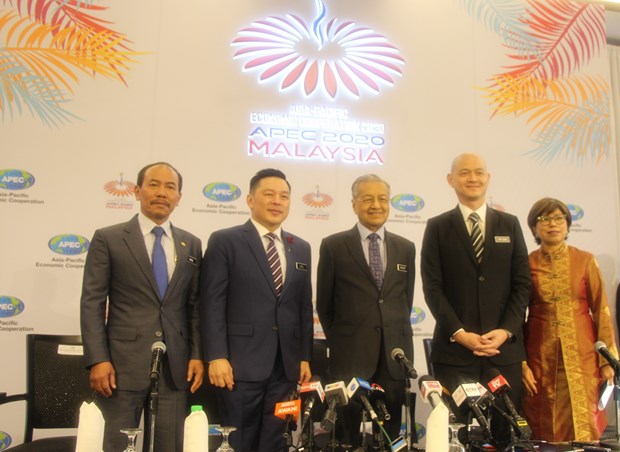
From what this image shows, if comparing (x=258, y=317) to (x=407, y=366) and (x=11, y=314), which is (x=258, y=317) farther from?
(x=11, y=314)

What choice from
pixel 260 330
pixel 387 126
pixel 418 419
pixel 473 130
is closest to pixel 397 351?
pixel 260 330

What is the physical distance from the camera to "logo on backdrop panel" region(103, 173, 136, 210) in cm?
430

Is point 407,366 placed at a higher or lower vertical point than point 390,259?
lower

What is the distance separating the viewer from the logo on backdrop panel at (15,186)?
4156 mm

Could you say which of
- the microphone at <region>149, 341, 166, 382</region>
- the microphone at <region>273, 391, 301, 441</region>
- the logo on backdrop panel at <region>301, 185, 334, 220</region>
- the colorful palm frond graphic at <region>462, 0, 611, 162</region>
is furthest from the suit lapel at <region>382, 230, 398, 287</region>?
the colorful palm frond graphic at <region>462, 0, 611, 162</region>

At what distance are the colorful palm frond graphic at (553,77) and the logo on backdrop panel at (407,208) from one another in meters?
1.21

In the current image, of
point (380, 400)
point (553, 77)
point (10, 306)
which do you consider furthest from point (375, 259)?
point (553, 77)

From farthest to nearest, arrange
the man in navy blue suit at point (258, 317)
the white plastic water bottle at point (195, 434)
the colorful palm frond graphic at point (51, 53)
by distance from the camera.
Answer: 1. the colorful palm frond graphic at point (51, 53)
2. the man in navy blue suit at point (258, 317)
3. the white plastic water bottle at point (195, 434)

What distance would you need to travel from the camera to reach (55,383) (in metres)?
3.02

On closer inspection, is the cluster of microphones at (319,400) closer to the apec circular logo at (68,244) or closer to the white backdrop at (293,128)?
the white backdrop at (293,128)

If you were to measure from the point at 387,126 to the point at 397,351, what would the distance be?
10.5 feet

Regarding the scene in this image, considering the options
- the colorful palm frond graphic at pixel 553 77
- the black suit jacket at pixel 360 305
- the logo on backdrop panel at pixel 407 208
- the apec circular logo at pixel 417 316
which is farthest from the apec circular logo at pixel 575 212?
the black suit jacket at pixel 360 305

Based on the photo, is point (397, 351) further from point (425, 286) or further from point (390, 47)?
point (390, 47)

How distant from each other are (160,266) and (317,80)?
272cm
